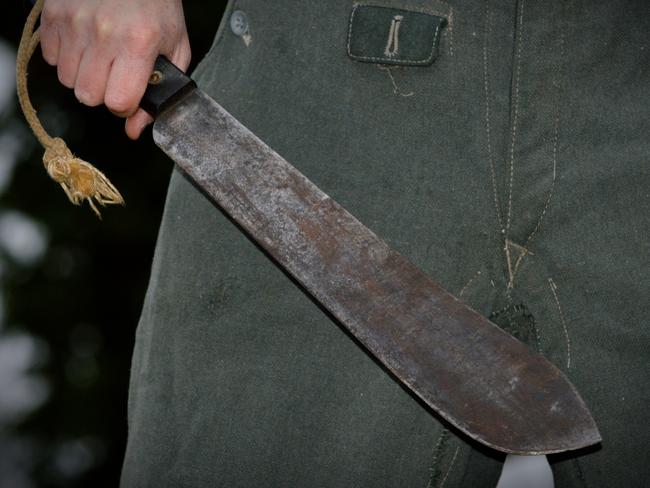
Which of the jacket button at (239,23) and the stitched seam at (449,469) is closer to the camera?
the stitched seam at (449,469)

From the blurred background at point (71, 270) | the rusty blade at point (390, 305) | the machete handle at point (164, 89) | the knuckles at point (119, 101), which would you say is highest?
the machete handle at point (164, 89)

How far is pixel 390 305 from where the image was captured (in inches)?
37.2

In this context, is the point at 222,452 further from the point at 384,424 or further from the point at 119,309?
the point at 119,309

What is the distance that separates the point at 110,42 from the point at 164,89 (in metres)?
0.09

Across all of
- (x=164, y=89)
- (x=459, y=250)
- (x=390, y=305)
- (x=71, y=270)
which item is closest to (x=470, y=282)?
(x=459, y=250)

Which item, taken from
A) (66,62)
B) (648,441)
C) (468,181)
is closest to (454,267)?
(468,181)

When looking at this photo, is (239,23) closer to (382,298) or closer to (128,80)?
(128,80)

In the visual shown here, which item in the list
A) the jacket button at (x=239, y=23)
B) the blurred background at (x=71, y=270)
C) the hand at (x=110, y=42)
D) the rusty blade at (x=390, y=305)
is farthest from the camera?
the blurred background at (x=71, y=270)

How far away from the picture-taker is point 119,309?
2979 mm

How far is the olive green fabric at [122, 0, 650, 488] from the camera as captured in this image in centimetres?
104

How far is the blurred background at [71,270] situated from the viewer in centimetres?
288

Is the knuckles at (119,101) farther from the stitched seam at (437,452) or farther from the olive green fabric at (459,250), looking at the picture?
the stitched seam at (437,452)

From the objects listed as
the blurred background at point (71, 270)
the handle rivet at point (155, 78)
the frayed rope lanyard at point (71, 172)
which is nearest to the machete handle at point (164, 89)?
the handle rivet at point (155, 78)

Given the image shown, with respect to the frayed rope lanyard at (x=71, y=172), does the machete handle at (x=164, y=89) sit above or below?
above
